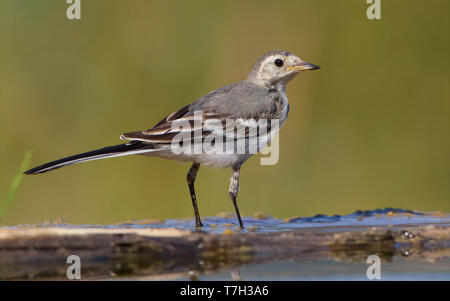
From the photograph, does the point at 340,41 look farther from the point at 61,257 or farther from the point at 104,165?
the point at 61,257

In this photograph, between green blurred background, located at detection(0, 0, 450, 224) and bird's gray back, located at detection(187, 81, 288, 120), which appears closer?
bird's gray back, located at detection(187, 81, 288, 120)

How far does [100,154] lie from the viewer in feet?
18.8

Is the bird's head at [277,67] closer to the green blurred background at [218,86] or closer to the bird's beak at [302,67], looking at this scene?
the bird's beak at [302,67]

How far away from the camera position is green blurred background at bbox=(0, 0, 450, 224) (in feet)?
29.2

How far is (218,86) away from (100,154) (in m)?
3.77

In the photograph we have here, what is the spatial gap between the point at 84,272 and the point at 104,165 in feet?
18.1

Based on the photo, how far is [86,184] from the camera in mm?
8984

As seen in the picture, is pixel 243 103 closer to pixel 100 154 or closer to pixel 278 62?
pixel 278 62

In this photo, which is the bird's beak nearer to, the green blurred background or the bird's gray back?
the bird's gray back

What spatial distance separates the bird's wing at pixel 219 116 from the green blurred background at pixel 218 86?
212 centimetres

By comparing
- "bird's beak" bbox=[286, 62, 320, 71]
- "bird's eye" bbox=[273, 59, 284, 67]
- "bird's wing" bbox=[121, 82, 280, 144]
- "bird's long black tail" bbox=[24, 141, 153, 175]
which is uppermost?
"bird's eye" bbox=[273, 59, 284, 67]

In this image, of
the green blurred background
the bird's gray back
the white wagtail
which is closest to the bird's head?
the white wagtail

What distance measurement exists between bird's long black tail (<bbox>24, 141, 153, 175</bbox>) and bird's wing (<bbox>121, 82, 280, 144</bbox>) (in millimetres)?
70

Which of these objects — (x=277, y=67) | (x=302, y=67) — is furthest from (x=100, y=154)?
(x=302, y=67)
